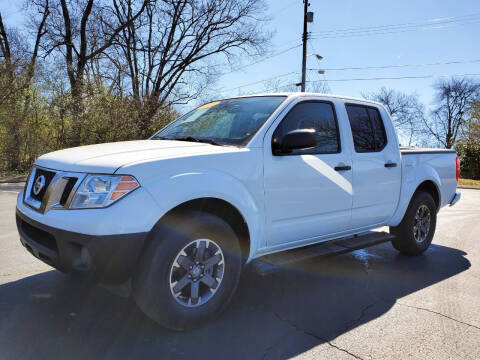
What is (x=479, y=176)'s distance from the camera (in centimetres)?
2775

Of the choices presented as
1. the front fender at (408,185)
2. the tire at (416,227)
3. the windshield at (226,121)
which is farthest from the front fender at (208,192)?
the tire at (416,227)

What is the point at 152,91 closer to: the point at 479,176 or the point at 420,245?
the point at 420,245

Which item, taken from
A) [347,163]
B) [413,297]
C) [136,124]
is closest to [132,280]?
[347,163]

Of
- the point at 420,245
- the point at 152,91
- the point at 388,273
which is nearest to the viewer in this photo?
the point at 388,273

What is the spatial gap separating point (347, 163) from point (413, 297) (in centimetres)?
141

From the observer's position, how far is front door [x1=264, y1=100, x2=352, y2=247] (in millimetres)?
3236

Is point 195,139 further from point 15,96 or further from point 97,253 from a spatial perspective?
point 15,96

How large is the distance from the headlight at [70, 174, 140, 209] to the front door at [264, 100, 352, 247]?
3.79ft

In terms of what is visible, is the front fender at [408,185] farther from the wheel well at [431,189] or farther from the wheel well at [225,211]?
the wheel well at [225,211]

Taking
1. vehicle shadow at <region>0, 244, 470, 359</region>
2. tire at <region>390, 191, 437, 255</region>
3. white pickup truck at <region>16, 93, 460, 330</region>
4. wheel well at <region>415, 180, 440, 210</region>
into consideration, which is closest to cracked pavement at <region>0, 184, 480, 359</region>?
vehicle shadow at <region>0, 244, 470, 359</region>

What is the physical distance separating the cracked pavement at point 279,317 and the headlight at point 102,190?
64cm

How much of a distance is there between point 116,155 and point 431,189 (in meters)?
4.27

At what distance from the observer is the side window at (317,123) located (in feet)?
11.5

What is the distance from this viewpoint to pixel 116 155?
2748mm
